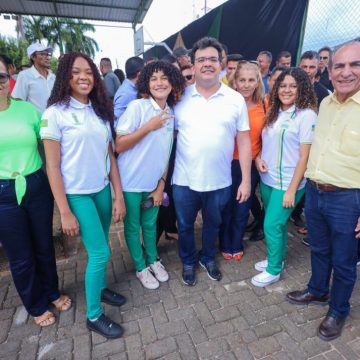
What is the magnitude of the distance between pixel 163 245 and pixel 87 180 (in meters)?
1.75

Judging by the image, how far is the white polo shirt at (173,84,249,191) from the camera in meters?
2.25

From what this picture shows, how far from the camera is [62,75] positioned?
182cm

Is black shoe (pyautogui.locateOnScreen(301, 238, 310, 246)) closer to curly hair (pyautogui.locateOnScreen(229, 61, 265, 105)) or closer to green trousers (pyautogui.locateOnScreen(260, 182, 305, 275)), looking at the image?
green trousers (pyautogui.locateOnScreen(260, 182, 305, 275))

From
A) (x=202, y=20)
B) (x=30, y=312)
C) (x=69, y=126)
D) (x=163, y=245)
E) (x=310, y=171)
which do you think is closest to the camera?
(x=69, y=126)

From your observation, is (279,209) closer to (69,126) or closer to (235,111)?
(235,111)

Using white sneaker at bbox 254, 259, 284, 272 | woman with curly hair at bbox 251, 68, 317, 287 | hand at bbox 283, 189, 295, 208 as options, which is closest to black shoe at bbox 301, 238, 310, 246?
white sneaker at bbox 254, 259, 284, 272

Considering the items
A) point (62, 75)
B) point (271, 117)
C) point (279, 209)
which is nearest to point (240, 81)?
point (271, 117)

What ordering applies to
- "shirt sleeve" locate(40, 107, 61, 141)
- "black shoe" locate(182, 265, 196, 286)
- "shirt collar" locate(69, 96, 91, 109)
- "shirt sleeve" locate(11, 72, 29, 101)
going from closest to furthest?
"shirt sleeve" locate(40, 107, 61, 141)
"shirt collar" locate(69, 96, 91, 109)
"black shoe" locate(182, 265, 196, 286)
"shirt sleeve" locate(11, 72, 29, 101)

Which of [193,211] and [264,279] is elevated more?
[193,211]

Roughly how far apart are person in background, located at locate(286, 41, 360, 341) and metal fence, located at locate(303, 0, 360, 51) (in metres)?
2.26

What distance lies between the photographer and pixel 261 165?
8.45 feet

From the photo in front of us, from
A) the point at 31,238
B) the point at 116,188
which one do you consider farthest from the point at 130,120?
the point at 31,238

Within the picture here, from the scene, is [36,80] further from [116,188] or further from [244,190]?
[244,190]

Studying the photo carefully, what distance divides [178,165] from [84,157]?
865mm
